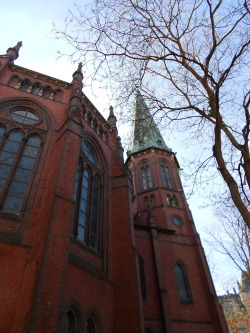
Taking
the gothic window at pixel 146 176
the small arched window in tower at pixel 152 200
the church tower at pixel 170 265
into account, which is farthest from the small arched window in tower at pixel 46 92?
the gothic window at pixel 146 176

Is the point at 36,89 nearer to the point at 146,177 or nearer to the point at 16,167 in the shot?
the point at 16,167

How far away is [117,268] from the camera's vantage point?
32.2ft

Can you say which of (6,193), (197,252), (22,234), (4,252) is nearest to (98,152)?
(6,193)

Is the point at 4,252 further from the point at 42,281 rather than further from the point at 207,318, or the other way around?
the point at 207,318

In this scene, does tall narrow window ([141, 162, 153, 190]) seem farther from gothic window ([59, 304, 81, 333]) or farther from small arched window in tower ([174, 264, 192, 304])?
gothic window ([59, 304, 81, 333])

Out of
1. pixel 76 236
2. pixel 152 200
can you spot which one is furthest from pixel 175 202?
pixel 76 236

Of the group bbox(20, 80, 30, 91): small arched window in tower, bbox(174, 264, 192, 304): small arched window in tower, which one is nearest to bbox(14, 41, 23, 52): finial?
bbox(20, 80, 30, 91): small arched window in tower

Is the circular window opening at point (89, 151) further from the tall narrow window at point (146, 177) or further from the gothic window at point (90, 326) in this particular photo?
the tall narrow window at point (146, 177)

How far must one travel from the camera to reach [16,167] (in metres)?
9.39

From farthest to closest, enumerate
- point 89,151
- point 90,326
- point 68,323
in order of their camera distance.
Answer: point 89,151
point 90,326
point 68,323

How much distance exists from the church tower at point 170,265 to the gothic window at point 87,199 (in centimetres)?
242

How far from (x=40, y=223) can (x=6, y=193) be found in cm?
193

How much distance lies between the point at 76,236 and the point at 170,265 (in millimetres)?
9951

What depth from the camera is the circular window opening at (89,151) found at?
1252 centimetres
